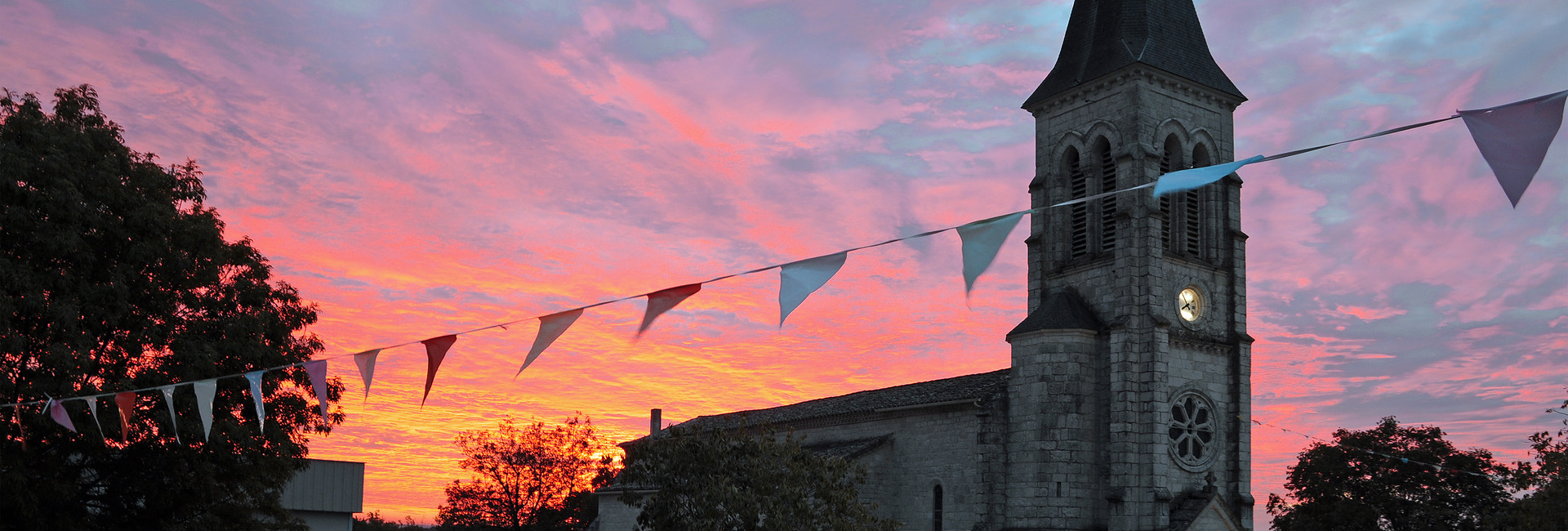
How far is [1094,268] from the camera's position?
97.3 feet

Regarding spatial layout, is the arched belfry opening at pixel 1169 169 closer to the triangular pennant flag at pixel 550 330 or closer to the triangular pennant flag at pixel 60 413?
the triangular pennant flag at pixel 550 330

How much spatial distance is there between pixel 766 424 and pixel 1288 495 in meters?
35.3

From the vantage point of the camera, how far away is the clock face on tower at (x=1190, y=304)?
96.9 ft

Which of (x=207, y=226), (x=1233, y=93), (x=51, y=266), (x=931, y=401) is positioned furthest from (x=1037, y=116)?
(x=51, y=266)

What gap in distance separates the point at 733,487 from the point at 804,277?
9.60m

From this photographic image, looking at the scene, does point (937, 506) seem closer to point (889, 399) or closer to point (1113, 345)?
point (889, 399)

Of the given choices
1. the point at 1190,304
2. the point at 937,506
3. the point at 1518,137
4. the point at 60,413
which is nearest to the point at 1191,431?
the point at 1190,304

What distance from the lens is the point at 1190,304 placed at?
2989 centimetres

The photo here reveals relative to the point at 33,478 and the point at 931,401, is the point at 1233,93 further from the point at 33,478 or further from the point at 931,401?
the point at 33,478

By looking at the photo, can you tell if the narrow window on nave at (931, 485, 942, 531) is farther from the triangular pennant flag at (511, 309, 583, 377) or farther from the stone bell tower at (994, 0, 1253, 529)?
the triangular pennant flag at (511, 309, 583, 377)

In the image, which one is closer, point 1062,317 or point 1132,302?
point 1132,302

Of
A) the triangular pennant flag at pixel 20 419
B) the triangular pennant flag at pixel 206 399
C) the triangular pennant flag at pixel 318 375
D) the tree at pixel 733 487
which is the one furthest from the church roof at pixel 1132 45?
the triangular pennant flag at pixel 20 419

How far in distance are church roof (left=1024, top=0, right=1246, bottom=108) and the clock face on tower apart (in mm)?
5953

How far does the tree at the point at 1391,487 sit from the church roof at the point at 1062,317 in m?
19.7
